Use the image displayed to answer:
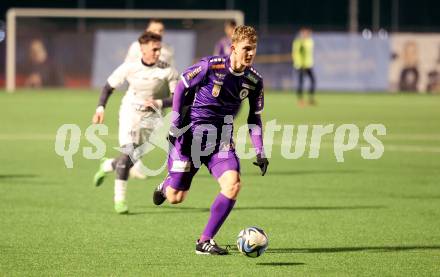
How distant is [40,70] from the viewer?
3959 cm

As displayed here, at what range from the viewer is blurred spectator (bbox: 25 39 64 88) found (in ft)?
129

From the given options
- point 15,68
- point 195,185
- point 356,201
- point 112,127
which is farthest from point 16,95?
point 356,201

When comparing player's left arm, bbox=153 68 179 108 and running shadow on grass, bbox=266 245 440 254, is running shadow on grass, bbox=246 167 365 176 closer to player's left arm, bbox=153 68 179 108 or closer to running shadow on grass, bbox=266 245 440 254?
player's left arm, bbox=153 68 179 108

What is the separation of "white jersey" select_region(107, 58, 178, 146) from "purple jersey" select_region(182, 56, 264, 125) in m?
2.95

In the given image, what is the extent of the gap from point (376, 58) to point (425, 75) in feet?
6.58

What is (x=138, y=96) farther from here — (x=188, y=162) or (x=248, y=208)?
(x=188, y=162)

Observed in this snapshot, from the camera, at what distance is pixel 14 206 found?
11922 mm

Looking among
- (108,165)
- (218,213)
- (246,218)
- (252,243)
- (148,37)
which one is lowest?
(246,218)

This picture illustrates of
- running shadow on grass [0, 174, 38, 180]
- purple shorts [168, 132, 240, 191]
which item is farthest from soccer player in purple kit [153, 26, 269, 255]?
running shadow on grass [0, 174, 38, 180]

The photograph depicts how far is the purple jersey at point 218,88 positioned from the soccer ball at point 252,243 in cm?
116

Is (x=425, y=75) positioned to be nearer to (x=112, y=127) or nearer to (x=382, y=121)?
(x=382, y=121)

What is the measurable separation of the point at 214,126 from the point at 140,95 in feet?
11.1

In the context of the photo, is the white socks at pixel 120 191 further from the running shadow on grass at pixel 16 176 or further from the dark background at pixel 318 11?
the dark background at pixel 318 11

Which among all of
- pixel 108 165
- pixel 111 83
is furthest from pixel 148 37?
pixel 108 165
